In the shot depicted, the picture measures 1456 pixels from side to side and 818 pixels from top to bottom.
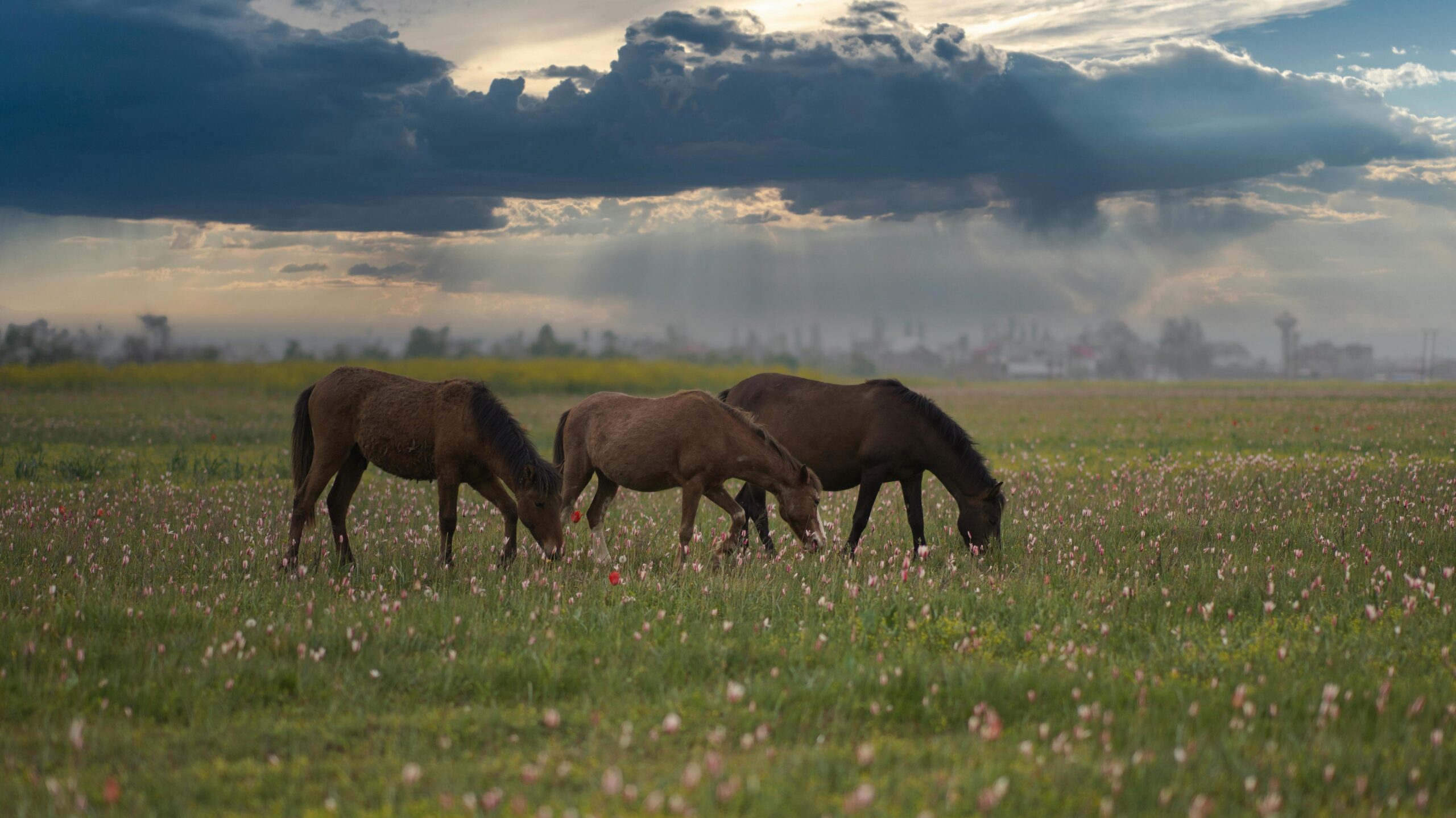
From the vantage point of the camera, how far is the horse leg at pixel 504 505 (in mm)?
10562

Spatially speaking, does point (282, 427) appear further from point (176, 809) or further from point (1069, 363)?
point (1069, 363)

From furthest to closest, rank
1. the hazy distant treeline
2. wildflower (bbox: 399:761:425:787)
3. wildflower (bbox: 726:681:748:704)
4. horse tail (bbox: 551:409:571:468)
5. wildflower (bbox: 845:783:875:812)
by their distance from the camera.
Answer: the hazy distant treeline
horse tail (bbox: 551:409:571:468)
wildflower (bbox: 726:681:748:704)
wildflower (bbox: 399:761:425:787)
wildflower (bbox: 845:783:875:812)

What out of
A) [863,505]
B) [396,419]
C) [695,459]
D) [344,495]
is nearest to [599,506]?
[695,459]

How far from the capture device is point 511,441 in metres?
10.4

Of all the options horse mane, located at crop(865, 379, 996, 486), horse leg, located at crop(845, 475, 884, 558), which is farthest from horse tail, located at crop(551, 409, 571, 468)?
horse mane, located at crop(865, 379, 996, 486)

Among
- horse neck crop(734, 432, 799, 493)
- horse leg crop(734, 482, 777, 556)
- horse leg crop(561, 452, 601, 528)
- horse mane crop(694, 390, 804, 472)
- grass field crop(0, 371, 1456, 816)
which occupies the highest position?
horse mane crop(694, 390, 804, 472)

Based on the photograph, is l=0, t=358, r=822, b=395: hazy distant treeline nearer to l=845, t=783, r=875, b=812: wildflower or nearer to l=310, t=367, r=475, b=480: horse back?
l=310, t=367, r=475, b=480: horse back

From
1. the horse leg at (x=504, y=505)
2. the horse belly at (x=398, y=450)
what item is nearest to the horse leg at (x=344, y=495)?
the horse belly at (x=398, y=450)

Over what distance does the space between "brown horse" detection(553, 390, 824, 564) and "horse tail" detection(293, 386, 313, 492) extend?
3.39 m

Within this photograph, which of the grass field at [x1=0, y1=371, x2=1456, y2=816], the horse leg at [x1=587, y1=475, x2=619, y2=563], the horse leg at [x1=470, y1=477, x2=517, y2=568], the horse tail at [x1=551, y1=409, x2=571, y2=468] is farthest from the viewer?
the horse tail at [x1=551, y1=409, x2=571, y2=468]

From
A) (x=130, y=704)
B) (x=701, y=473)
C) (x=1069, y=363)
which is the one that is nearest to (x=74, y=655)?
(x=130, y=704)

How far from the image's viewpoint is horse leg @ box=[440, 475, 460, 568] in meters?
10.6

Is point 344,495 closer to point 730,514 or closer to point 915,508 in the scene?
point 730,514

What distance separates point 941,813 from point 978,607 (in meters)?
4.03
